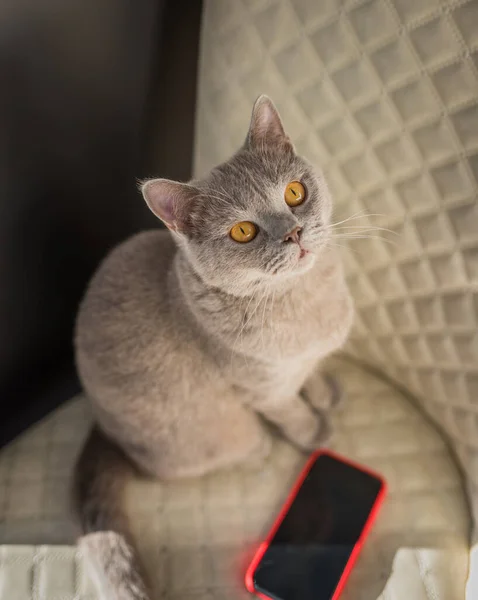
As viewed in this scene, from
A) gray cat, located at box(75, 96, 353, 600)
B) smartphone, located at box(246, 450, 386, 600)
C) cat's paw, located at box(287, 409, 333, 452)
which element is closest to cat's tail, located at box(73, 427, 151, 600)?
gray cat, located at box(75, 96, 353, 600)

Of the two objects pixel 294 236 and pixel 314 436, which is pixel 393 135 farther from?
pixel 314 436

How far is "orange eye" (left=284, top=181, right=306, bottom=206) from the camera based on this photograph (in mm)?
744

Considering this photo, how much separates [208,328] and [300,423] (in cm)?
32

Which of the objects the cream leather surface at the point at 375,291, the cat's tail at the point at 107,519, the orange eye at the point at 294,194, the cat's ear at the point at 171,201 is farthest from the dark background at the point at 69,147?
the orange eye at the point at 294,194

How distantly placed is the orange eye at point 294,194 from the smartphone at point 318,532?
517 mm

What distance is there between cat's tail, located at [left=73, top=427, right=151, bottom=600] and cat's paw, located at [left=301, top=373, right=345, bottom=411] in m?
0.39

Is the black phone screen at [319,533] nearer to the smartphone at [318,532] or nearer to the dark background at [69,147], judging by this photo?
the smartphone at [318,532]

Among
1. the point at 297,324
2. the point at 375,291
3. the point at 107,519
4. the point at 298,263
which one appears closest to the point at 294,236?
the point at 298,263

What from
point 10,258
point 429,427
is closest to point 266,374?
point 429,427

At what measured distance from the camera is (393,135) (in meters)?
0.81

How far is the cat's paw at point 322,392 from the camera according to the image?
1.06 metres

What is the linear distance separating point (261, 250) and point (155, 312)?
26 cm

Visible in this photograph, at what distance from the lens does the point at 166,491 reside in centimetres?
98

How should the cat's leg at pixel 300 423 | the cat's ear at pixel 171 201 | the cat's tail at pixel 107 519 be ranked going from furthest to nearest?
1. the cat's leg at pixel 300 423
2. the cat's tail at pixel 107 519
3. the cat's ear at pixel 171 201
